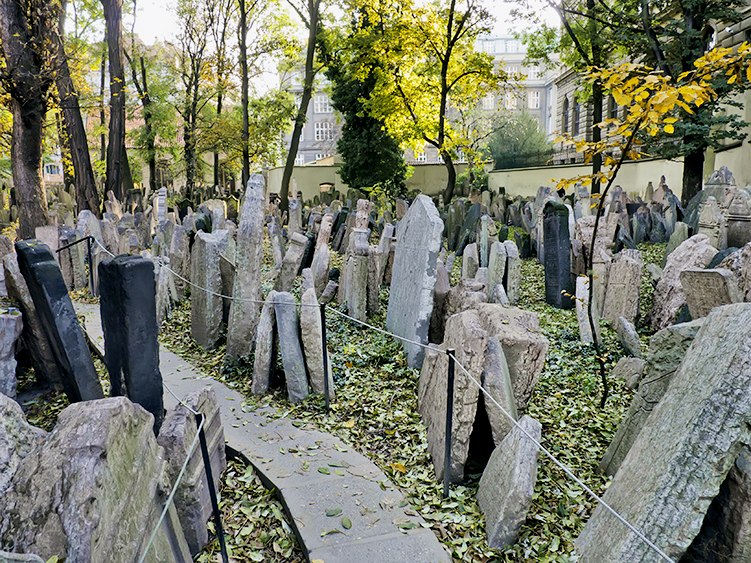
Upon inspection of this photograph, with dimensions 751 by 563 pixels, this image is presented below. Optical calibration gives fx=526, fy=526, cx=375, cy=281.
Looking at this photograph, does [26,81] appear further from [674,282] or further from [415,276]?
[674,282]

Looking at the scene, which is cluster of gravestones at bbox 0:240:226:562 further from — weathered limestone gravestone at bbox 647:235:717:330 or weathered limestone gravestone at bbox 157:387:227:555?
weathered limestone gravestone at bbox 647:235:717:330

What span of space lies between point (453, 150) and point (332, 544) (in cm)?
1933

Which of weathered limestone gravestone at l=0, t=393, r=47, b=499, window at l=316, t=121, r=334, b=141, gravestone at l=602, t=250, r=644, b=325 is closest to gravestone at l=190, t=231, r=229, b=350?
weathered limestone gravestone at l=0, t=393, r=47, b=499

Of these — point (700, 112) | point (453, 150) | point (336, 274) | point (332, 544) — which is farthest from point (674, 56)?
point (332, 544)

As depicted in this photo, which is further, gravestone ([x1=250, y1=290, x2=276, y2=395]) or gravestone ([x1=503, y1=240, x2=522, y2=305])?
gravestone ([x1=503, y1=240, x2=522, y2=305])

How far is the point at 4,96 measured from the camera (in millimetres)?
10438

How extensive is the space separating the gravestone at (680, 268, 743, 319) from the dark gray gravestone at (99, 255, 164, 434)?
4041mm

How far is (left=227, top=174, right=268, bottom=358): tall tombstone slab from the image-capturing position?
18.3ft

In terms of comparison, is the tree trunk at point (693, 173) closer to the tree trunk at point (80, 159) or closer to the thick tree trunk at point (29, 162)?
the thick tree trunk at point (29, 162)

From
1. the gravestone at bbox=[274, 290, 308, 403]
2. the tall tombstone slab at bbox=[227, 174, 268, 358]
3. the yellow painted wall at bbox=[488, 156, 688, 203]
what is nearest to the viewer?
the gravestone at bbox=[274, 290, 308, 403]

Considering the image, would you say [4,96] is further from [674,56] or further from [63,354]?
[674,56]

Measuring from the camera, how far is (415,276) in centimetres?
540

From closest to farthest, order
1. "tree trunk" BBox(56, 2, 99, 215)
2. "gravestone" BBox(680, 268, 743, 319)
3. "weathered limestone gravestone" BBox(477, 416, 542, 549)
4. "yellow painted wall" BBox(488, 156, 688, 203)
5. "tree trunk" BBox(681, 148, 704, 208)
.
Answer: "weathered limestone gravestone" BBox(477, 416, 542, 549)
"gravestone" BBox(680, 268, 743, 319)
"tree trunk" BBox(56, 2, 99, 215)
"tree trunk" BBox(681, 148, 704, 208)
"yellow painted wall" BBox(488, 156, 688, 203)

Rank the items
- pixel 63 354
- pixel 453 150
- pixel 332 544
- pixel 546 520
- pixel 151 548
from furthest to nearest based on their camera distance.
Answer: pixel 453 150
pixel 63 354
pixel 546 520
pixel 332 544
pixel 151 548
